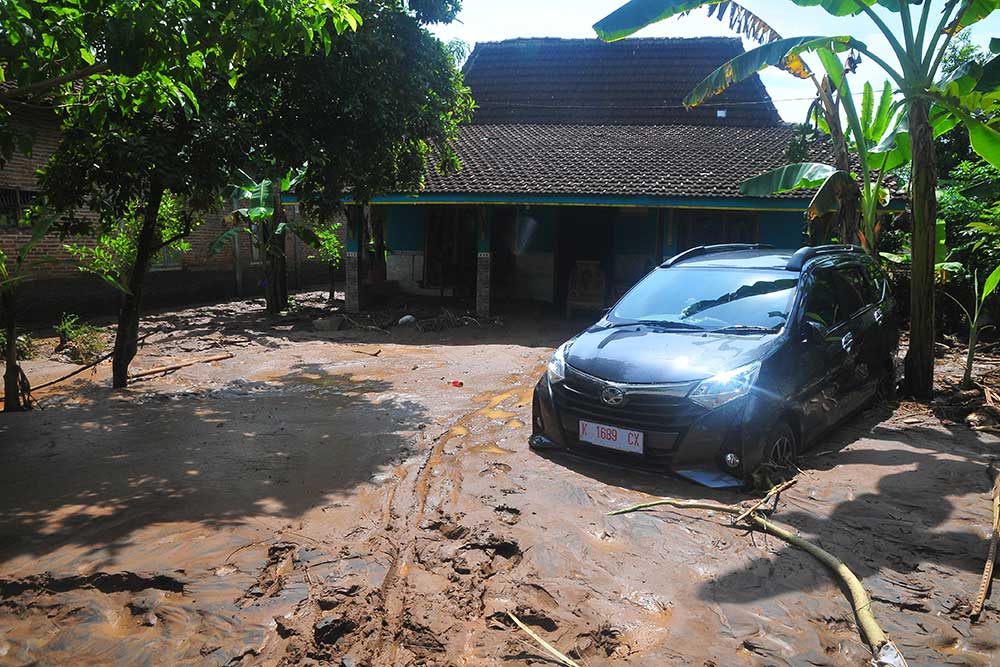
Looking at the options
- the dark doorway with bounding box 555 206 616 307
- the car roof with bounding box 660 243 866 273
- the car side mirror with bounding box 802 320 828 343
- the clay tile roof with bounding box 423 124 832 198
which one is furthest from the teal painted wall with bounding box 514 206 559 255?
the car side mirror with bounding box 802 320 828 343

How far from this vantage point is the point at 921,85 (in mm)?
6688

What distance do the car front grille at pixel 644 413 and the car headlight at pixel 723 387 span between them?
62 millimetres

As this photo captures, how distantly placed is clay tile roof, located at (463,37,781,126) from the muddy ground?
14.5 metres

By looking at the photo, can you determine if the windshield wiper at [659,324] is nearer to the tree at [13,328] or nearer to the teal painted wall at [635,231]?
the tree at [13,328]

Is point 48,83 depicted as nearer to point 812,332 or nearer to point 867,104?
point 812,332

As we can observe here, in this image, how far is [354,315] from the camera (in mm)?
14938

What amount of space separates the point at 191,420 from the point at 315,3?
4280 mm

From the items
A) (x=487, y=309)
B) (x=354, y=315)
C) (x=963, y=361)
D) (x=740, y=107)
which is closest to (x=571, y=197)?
(x=487, y=309)

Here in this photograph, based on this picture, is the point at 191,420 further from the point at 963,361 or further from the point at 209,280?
the point at 209,280

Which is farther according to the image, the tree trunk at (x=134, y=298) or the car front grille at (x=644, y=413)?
the tree trunk at (x=134, y=298)

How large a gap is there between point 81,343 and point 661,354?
977cm

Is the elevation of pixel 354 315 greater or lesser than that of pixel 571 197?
lesser

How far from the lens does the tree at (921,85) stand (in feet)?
20.9

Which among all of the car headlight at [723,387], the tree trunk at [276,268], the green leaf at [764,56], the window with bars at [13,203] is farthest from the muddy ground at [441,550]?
the tree trunk at [276,268]
